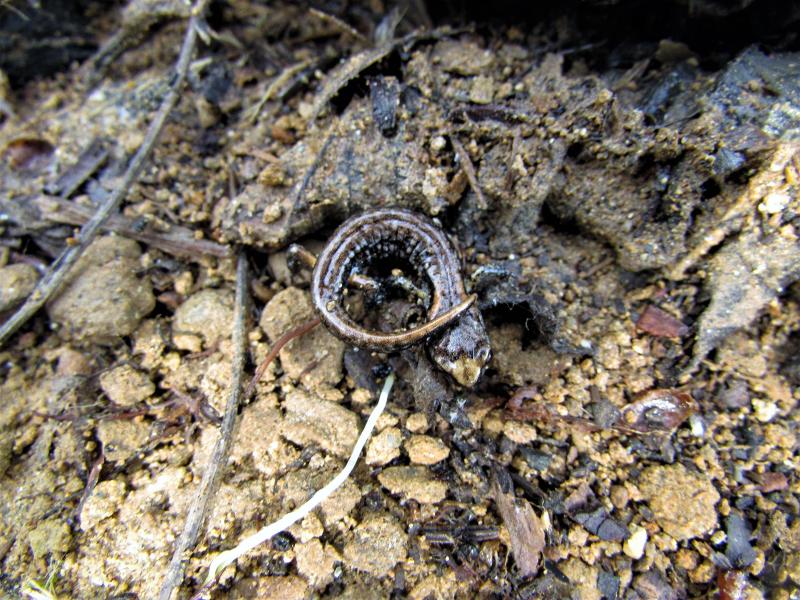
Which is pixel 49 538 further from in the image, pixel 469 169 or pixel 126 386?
pixel 469 169

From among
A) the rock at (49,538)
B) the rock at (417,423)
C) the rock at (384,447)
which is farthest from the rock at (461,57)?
the rock at (49,538)

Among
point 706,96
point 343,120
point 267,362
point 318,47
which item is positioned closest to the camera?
point 706,96

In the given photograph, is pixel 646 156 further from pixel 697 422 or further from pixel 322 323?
pixel 322 323

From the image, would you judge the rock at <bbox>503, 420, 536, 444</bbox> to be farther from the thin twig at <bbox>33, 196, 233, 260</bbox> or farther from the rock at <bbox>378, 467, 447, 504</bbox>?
the thin twig at <bbox>33, 196, 233, 260</bbox>

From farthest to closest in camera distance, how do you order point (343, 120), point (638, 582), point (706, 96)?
point (343, 120) < point (706, 96) < point (638, 582)

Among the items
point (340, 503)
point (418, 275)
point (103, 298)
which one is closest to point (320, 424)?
point (340, 503)

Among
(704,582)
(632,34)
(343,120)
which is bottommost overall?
(704,582)

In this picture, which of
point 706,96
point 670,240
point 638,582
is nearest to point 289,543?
point 638,582

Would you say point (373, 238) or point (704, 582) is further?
point (373, 238)
